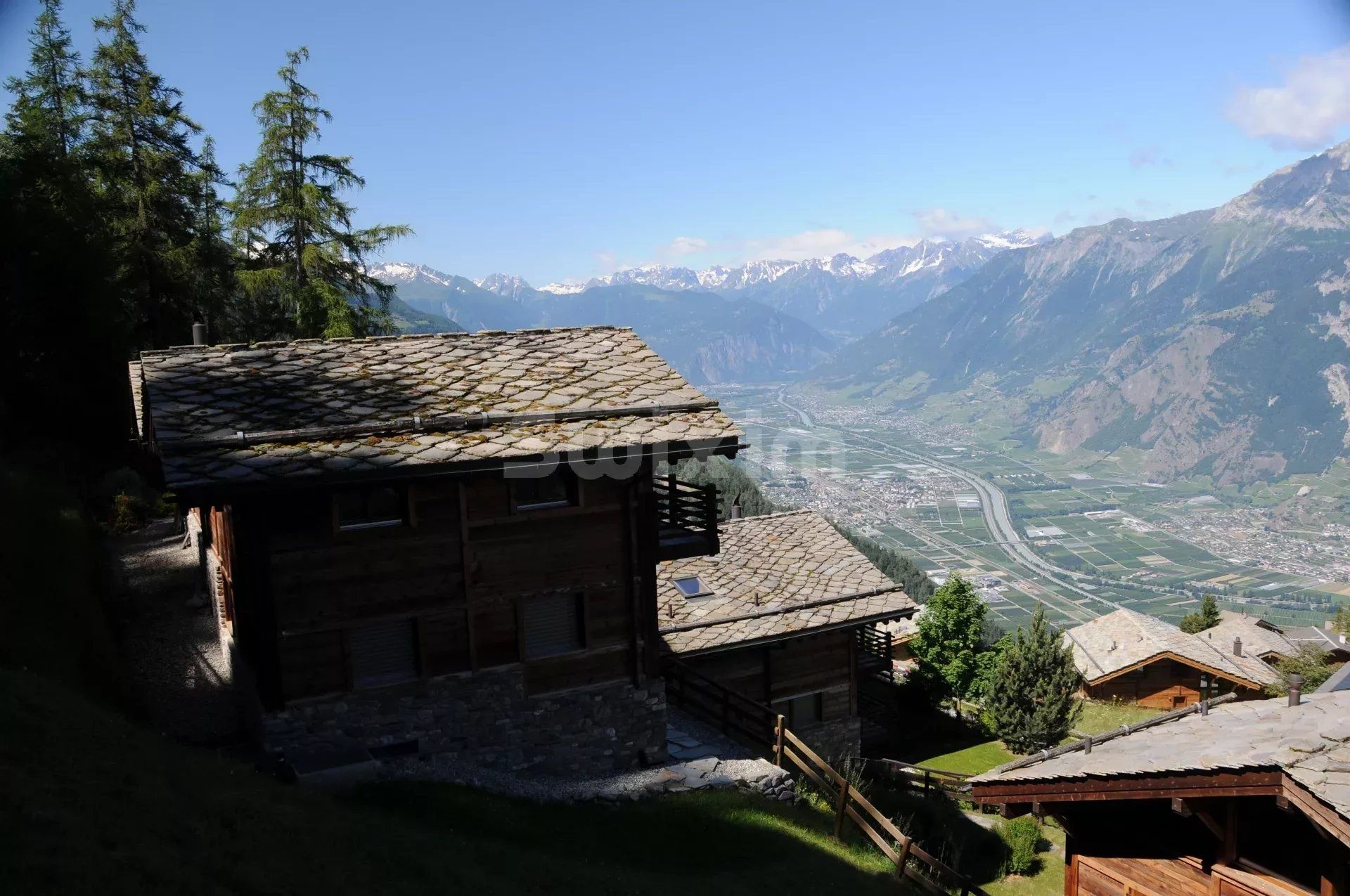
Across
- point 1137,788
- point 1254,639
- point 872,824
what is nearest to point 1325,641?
point 1254,639

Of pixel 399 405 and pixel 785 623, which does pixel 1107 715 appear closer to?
pixel 785 623

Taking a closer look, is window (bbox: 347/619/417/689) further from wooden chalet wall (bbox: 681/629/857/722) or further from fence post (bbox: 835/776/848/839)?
wooden chalet wall (bbox: 681/629/857/722)

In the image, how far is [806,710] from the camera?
73.6ft

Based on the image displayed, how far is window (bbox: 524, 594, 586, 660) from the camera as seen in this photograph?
47.4ft

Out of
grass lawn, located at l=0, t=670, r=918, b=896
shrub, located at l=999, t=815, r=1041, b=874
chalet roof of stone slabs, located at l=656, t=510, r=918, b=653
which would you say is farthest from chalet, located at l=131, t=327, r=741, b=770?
shrub, located at l=999, t=815, r=1041, b=874

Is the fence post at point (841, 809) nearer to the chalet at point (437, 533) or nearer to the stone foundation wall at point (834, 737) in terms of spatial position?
the chalet at point (437, 533)

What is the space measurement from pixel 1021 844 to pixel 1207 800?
11.9 meters

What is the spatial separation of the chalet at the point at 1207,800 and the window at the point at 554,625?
6560mm

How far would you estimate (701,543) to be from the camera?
1648 centimetres

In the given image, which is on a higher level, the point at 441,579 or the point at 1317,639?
the point at 441,579

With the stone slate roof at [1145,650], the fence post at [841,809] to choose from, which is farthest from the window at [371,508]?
the stone slate roof at [1145,650]

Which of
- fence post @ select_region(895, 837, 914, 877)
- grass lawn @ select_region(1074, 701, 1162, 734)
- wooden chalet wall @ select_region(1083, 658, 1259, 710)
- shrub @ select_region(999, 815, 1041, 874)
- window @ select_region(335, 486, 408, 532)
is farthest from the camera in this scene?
wooden chalet wall @ select_region(1083, 658, 1259, 710)

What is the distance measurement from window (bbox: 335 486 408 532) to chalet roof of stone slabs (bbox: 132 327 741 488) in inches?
36.8

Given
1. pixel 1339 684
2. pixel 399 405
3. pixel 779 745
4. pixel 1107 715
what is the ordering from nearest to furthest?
pixel 1339 684
pixel 399 405
pixel 779 745
pixel 1107 715
